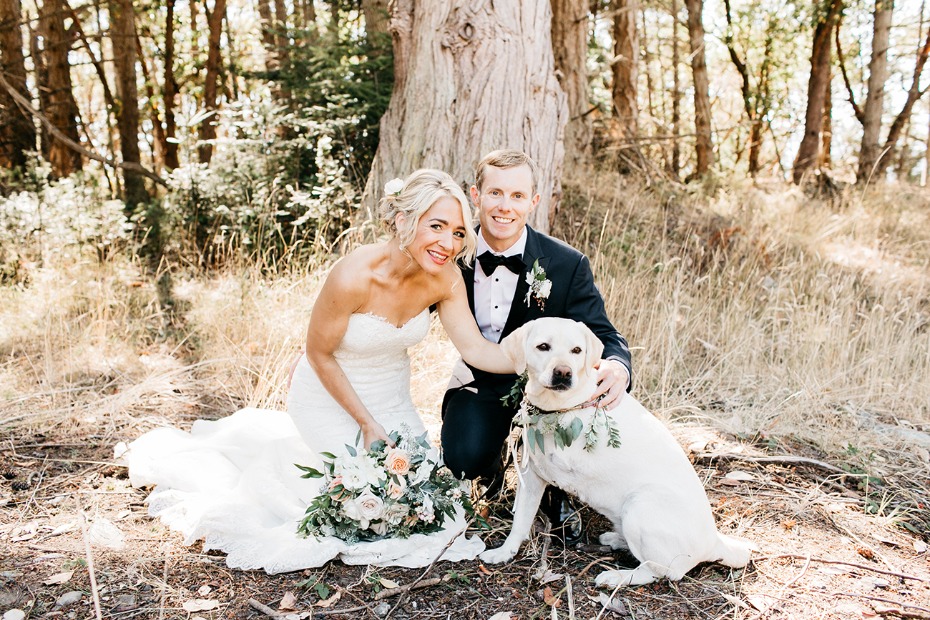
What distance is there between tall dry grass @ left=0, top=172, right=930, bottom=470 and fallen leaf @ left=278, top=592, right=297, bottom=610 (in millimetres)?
1998

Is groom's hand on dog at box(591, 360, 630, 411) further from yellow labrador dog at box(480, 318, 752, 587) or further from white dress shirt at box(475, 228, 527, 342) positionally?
white dress shirt at box(475, 228, 527, 342)

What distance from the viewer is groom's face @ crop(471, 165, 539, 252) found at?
312 centimetres

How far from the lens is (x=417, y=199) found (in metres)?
2.96

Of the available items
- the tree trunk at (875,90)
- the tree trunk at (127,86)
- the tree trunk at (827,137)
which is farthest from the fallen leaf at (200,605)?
the tree trunk at (827,137)

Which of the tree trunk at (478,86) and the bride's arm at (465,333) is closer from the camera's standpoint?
the bride's arm at (465,333)

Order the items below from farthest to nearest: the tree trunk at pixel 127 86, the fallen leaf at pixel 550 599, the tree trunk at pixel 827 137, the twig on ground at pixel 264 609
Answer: the tree trunk at pixel 827 137, the tree trunk at pixel 127 86, the fallen leaf at pixel 550 599, the twig on ground at pixel 264 609

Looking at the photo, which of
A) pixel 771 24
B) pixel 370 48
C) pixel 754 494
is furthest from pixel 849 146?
pixel 754 494

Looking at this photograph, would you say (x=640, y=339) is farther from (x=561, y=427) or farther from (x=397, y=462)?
(x=397, y=462)

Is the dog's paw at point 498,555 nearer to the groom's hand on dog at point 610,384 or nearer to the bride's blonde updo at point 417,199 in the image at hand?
the groom's hand on dog at point 610,384

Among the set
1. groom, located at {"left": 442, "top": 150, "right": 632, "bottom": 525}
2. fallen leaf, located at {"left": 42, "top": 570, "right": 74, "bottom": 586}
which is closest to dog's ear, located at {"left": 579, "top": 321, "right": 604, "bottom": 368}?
groom, located at {"left": 442, "top": 150, "right": 632, "bottom": 525}

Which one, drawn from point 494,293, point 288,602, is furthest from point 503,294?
point 288,602

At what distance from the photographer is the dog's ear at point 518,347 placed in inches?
106

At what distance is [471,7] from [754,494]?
3.87 meters

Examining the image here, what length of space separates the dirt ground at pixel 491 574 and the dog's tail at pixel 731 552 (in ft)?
0.20
